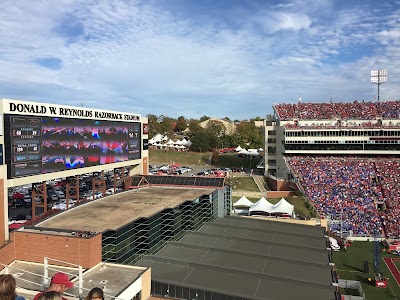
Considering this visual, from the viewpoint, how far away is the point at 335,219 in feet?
141

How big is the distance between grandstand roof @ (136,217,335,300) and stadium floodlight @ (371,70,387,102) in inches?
2013

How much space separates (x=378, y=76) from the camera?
72250 mm

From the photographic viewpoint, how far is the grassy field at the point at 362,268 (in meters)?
27.8

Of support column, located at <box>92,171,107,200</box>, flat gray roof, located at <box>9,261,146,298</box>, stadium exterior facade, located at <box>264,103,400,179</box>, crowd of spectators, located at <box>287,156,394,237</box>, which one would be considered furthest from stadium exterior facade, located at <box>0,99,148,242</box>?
stadium exterior facade, located at <box>264,103,400,179</box>

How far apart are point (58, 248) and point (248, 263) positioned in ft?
38.1

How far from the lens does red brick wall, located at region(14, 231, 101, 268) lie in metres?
19.2

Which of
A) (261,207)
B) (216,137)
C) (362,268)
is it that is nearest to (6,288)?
(362,268)

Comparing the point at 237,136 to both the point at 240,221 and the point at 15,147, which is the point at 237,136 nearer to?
the point at 240,221

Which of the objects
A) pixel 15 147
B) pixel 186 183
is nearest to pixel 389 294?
pixel 186 183

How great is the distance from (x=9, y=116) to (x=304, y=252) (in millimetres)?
23023

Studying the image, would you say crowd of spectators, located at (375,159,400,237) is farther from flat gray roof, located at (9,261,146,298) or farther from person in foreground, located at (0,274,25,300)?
person in foreground, located at (0,274,25,300)

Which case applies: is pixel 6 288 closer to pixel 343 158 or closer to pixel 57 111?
pixel 57 111

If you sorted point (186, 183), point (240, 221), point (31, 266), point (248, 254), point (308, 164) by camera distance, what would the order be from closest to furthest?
1. point (31, 266)
2. point (248, 254)
3. point (240, 221)
4. point (186, 183)
5. point (308, 164)

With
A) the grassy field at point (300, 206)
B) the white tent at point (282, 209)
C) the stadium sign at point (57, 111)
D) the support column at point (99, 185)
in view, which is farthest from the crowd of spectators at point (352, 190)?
the stadium sign at point (57, 111)
